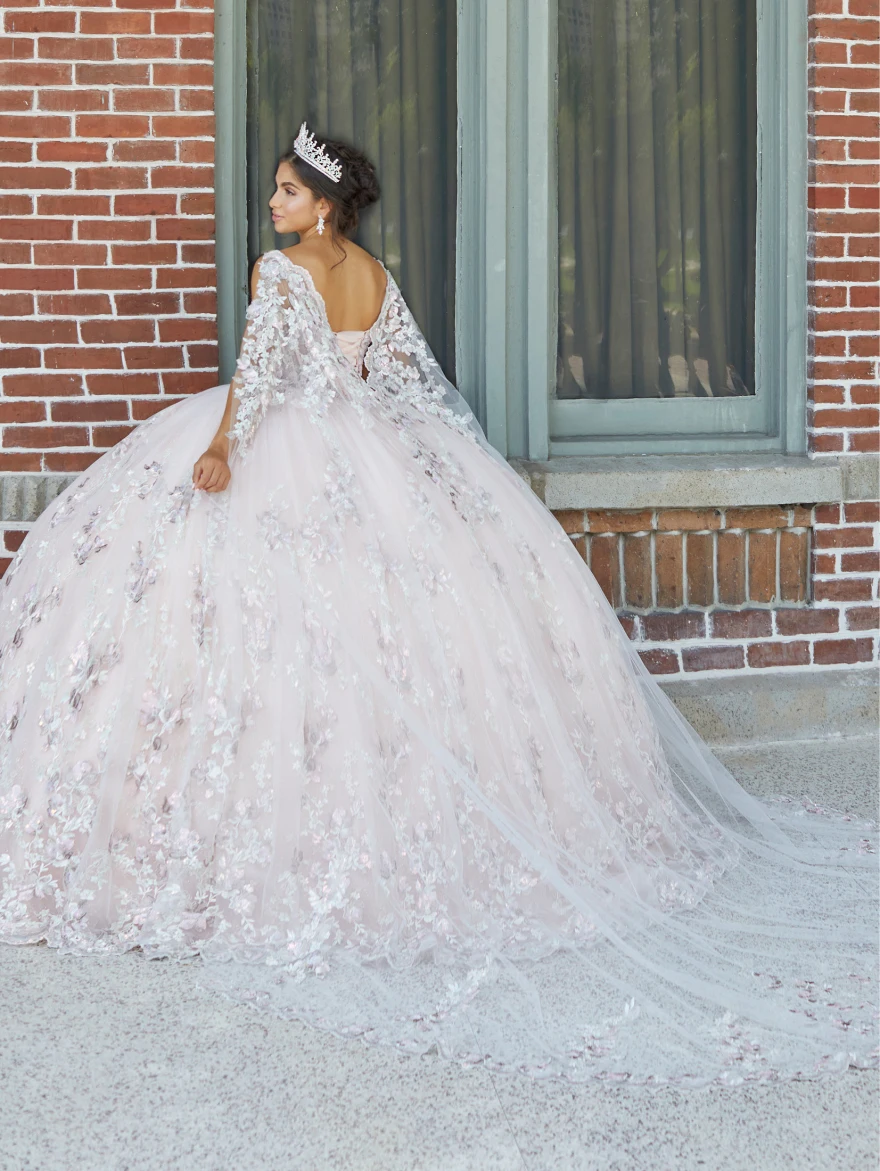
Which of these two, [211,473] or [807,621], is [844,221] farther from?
[211,473]

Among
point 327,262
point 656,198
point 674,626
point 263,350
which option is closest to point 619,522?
point 674,626

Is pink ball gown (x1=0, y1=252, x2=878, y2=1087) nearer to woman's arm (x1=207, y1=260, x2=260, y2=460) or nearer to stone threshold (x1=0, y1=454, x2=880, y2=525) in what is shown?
woman's arm (x1=207, y1=260, x2=260, y2=460)

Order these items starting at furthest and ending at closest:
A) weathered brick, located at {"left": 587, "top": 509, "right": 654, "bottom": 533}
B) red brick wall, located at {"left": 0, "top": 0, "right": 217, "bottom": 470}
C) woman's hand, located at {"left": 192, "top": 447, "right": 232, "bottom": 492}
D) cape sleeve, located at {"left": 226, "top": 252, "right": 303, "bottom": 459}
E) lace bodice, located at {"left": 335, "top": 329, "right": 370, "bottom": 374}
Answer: weathered brick, located at {"left": 587, "top": 509, "right": 654, "bottom": 533} → red brick wall, located at {"left": 0, "top": 0, "right": 217, "bottom": 470} → lace bodice, located at {"left": 335, "top": 329, "right": 370, "bottom": 374} → cape sleeve, located at {"left": 226, "top": 252, "right": 303, "bottom": 459} → woman's hand, located at {"left": 192, "top": 447, "right": 232, "bottom": 492}

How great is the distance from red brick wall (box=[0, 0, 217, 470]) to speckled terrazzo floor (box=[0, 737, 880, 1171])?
211cm

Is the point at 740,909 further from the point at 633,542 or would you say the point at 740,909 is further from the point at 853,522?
the point at 853,522

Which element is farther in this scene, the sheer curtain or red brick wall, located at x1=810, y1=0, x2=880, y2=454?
red brick wall, located at x1=810, y1=0, x2=880, y2=454

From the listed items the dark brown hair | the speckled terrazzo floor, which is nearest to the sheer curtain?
the dark brown hair

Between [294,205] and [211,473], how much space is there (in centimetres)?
89

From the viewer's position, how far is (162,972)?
285cm

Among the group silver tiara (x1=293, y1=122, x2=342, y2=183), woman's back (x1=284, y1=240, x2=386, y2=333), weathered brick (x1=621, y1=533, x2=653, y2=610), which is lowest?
weathered brick (x1=621, y1=533, x2=653, y2=610)

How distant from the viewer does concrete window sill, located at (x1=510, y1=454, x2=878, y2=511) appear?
14.6 feet

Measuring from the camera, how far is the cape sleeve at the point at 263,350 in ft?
11.3

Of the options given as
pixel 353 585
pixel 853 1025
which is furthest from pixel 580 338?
pixel 853 1025

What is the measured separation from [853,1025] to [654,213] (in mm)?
3104
